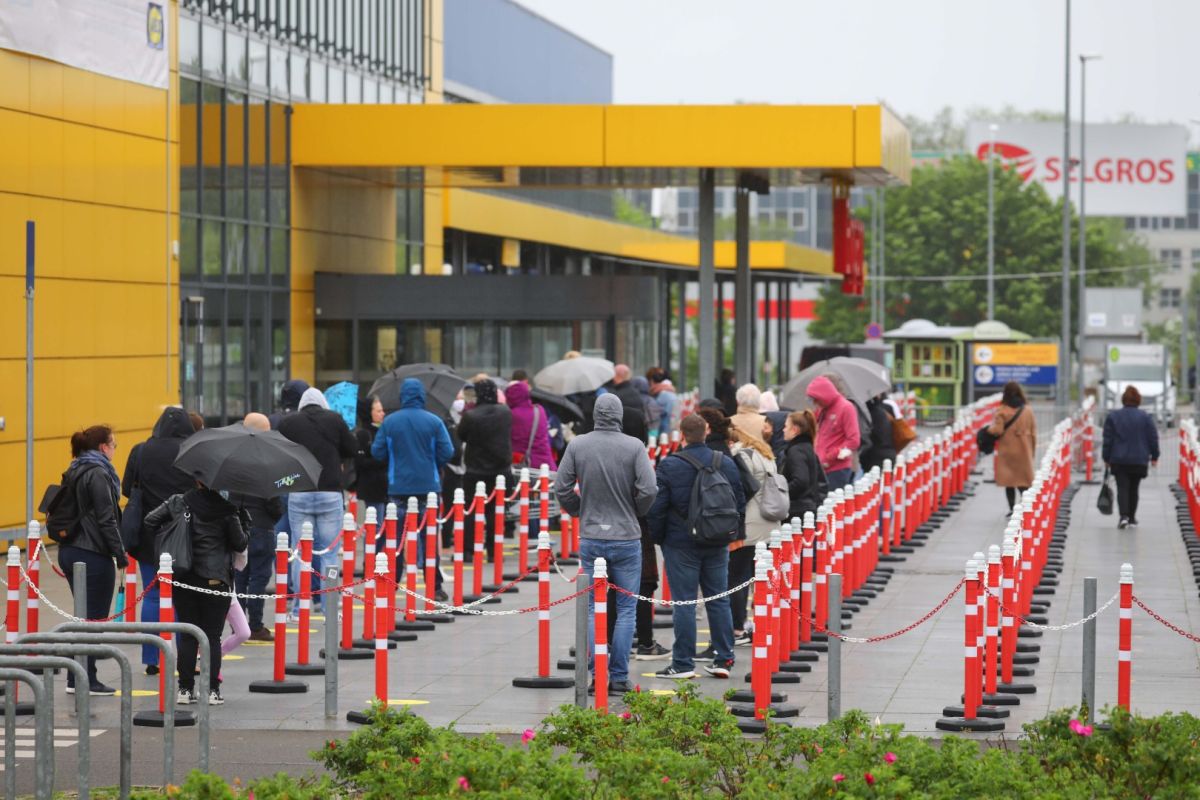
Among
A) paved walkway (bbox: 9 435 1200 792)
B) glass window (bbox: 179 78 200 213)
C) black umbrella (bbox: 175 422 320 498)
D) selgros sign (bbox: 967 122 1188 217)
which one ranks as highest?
selgros sign (bbox: 967 122 1188 217)

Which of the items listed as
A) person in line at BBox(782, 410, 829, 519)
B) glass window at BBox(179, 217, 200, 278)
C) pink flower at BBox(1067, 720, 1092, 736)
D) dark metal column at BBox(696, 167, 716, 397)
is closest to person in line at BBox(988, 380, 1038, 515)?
dark metal column at BBox(696, 167, 716, 397)

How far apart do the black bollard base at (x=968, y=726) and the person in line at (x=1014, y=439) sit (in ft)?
42.7

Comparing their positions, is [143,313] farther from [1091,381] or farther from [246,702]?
[1091,381]

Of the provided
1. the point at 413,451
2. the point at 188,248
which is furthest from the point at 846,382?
the point at 188,248

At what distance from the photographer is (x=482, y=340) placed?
34500mm

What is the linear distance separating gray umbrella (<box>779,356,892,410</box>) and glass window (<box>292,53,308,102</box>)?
37.1ft

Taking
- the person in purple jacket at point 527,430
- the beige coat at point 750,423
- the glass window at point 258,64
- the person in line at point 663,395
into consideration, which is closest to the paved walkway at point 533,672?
the beige coat at point 750,423

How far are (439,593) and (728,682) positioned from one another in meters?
4.42

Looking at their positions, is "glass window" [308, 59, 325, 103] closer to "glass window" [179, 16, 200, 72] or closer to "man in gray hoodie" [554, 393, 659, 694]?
"glass window" [179, 16, 200, 72]

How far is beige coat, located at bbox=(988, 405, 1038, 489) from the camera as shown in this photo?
81.9ft

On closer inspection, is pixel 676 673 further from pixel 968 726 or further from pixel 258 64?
pixel 258 64

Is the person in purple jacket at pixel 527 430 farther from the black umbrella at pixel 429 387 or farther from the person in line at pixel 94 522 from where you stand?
the person in line at pixel 94 522

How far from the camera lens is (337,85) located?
34.9 metres

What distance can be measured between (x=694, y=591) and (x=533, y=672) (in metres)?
1.27
